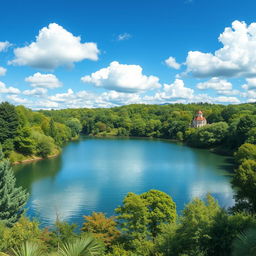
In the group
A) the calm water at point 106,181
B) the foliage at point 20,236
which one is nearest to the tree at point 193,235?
the foliage at point 20,236

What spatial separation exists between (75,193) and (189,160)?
23101mm

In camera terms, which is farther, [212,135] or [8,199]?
[212,135]

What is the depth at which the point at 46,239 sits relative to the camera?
33.5 feet

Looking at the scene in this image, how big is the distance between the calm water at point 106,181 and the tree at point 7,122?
591 centimetres

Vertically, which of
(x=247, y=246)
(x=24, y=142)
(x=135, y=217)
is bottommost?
(x=135, y=217)

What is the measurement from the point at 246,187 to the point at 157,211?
7.19m

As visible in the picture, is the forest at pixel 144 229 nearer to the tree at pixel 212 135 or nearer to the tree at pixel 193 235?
the tree at pixel 193 235

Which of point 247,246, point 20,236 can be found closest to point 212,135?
point 20,236

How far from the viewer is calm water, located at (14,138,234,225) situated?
20406 mm

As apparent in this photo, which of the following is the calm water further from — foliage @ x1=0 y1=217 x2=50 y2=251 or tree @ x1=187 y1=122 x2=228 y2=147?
tree @ x1=187 y1=122 x2=228 y2=147

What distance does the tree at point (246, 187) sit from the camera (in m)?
15.9

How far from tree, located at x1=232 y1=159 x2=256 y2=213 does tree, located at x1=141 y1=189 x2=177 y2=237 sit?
4.81 metres

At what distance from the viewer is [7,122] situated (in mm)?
38938

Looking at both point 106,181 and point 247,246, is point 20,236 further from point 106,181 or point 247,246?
point 106,181
